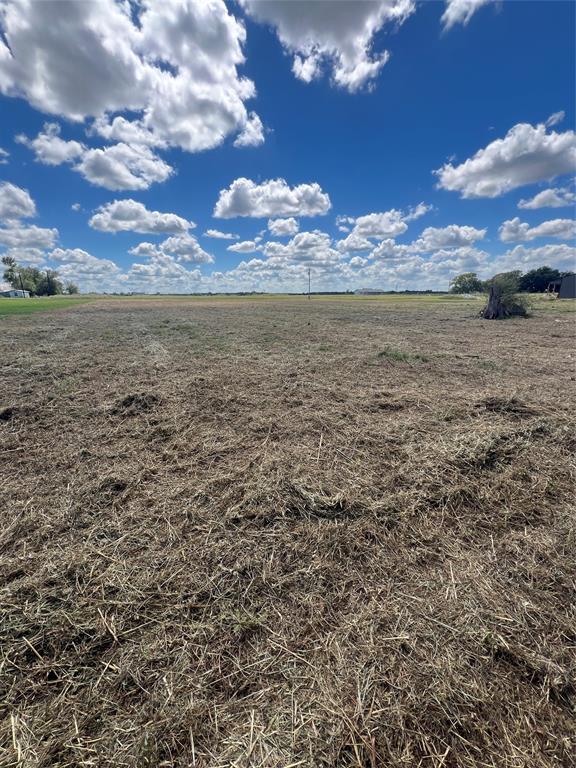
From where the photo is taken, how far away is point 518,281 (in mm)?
25547

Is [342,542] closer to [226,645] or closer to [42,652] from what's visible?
[226,645]

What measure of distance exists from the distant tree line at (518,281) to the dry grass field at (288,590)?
84.3 feet

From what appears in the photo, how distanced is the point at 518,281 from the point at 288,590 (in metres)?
31.8

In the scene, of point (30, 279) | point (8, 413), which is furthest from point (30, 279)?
point (8, 413)

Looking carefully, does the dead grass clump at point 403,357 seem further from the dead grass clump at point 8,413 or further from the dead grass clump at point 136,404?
the dead grass clump at point 8,413

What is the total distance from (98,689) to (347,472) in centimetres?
269

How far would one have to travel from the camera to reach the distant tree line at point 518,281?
25.2 metres

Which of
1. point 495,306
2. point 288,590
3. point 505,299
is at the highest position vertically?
point 505,299

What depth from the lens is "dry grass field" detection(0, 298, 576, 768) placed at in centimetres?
155

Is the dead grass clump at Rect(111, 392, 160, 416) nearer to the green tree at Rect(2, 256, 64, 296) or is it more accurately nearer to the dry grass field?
the dry grass field

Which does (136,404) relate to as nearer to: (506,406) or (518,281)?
(506,406)

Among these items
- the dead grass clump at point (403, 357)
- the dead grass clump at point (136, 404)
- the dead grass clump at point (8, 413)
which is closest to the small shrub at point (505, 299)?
the dead grass clump at point (403, 357)

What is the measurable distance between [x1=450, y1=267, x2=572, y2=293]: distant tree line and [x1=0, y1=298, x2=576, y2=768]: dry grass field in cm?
2568

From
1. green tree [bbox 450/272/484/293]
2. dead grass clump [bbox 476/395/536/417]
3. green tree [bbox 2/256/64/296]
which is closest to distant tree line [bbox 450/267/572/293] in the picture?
green tree [bbox 450/272/484/293]
